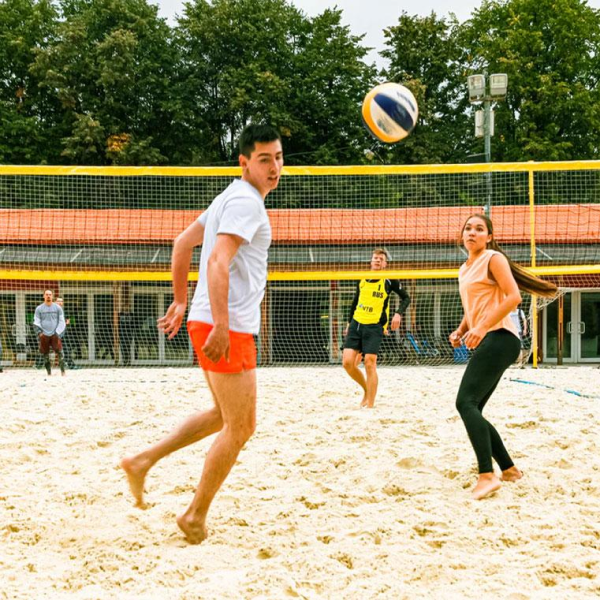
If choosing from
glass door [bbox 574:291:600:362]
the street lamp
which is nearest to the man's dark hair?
the street lamp

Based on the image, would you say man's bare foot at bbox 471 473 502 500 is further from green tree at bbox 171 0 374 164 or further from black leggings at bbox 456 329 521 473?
green tree at bbox 171 0 374 164

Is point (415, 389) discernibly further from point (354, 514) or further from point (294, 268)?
point (294, 268)

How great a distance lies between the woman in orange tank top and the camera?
139 inches

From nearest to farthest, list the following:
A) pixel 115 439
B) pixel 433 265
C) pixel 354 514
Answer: pixel 354 514, pixel 115 439, pixel 433 265

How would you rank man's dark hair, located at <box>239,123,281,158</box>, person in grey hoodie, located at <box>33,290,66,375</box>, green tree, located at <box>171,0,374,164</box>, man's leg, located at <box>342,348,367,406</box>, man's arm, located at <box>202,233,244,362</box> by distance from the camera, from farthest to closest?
1. green tree, located at <box>171,0,374,164</box>
2. person in grey hoodie, located at <box>33,290,66,375</box>
3. man's leg, located at <box>342,348,367,406</box>
4. man's dark hair, located at <box>239,123,281,158</box>
5. man's arm, located at <box>202,233,244,362</box>

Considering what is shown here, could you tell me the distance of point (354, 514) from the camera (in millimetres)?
3186

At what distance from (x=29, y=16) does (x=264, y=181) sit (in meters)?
26.8

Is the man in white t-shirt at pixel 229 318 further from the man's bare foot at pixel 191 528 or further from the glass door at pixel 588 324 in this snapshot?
the glass door at pixel 588 324

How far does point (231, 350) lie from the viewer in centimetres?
274

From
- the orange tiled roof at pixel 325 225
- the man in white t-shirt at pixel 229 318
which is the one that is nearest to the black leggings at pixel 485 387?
the man in white t-shirt at pixel 229 318

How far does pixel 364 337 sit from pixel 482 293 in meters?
2.80

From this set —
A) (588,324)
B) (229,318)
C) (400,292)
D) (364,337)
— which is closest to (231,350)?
(229,318)

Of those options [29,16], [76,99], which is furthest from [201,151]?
[29,16]

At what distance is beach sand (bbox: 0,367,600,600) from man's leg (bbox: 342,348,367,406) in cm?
70
